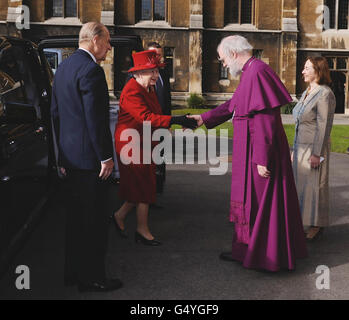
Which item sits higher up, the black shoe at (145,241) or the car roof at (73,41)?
the car roof at (73,41)

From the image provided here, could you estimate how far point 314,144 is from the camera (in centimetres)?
511

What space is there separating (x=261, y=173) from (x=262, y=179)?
10 centimetres

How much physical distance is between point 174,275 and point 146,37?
2674 centimetres

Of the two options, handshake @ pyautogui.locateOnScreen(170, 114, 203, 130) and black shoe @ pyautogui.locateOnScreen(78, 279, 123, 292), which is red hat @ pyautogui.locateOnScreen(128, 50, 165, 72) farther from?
black shoe @ pyautogui.locateOnScreen(78, 279, 123, 292)

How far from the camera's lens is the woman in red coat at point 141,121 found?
4.65 m

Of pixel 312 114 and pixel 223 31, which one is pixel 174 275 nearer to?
pixel 312 114

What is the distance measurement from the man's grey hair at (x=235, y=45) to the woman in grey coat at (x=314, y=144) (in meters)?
1.16

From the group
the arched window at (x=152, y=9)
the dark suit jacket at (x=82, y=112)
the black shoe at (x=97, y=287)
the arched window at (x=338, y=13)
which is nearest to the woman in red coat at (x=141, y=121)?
the dark suit jacket at (x=82, y=112)

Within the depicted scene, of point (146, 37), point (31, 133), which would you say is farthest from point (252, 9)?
point (31, 133)

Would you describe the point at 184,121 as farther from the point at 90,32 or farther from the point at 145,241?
the point at 90,32

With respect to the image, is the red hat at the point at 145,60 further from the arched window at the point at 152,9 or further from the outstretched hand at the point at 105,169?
the arched window at the point at 152,9
